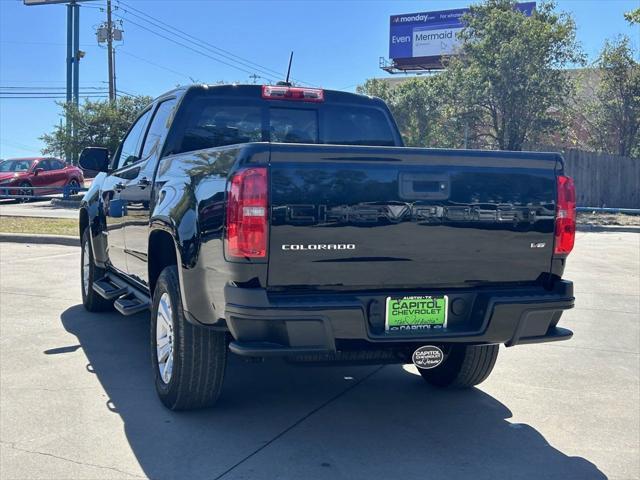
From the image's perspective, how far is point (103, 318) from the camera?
7238 mm

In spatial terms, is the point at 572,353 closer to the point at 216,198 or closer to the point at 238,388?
the point at 238,388

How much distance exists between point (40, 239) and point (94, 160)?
7506 millimetres

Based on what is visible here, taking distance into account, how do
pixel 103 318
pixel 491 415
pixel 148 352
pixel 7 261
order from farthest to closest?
pixel 7 261
pixel 103 318
pixel 148 352
pixel 491 415

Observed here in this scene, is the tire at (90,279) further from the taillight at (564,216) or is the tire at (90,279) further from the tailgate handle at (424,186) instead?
the taillight at (564,216)

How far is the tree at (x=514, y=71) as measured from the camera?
930 inches

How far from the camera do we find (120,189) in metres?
6.04

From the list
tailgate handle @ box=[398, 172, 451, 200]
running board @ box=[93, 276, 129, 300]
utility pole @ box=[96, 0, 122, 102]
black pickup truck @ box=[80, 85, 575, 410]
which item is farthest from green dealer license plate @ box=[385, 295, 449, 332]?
utility pole @ box=[96, 0, 122, 102]

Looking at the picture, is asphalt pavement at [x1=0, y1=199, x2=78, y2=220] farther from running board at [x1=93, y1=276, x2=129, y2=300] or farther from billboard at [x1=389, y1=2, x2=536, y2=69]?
billboard at [x1=389, y1=2, x2=536, y2=69]

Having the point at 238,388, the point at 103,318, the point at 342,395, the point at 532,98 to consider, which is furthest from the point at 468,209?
the point at 532,98

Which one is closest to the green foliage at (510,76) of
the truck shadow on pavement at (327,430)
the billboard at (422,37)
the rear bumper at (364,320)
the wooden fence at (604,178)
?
the wooden fence at (604,178)

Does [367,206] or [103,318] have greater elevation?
[367,206]

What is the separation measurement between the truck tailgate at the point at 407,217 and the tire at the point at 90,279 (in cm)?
408

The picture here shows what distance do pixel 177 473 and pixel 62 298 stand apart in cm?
514

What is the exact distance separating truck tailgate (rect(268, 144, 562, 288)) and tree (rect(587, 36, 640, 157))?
25295 mm
